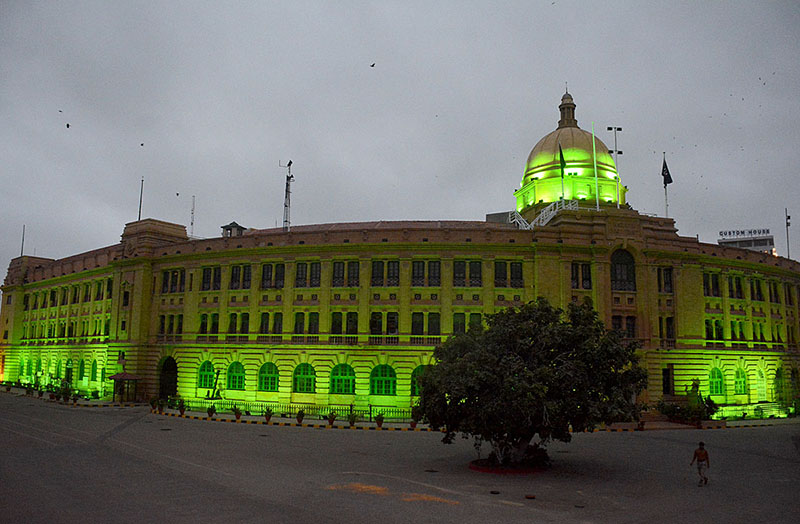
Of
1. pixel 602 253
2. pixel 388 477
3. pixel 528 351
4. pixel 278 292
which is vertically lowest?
pixel 388 477

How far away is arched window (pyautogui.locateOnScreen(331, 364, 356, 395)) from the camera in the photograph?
1954 inches

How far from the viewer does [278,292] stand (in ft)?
174

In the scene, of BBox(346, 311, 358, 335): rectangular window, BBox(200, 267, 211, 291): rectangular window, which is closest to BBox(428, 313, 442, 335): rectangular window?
BBox(346, 311, 358, 335): rectangular window

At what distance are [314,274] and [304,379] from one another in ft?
28.8

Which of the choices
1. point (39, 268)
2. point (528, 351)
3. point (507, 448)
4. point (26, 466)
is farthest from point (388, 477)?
point (39, 268)

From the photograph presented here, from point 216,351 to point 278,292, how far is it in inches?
314

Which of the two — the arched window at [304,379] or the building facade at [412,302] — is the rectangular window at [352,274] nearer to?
the building facade at [412,302]

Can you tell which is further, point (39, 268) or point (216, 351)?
point (39, 268)

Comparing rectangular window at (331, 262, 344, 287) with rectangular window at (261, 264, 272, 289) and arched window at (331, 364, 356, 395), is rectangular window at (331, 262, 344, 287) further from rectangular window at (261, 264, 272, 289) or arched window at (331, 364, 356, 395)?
arched window at (331, 364, 356, 395)

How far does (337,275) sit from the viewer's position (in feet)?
170

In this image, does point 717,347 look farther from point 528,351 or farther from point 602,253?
point 528,351

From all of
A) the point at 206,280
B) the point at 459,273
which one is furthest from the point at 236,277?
the point at 459,273

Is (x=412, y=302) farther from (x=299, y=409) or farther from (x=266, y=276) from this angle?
(x=266, y=276)

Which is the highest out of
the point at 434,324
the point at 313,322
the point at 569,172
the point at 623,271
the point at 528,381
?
the point at 569,172
